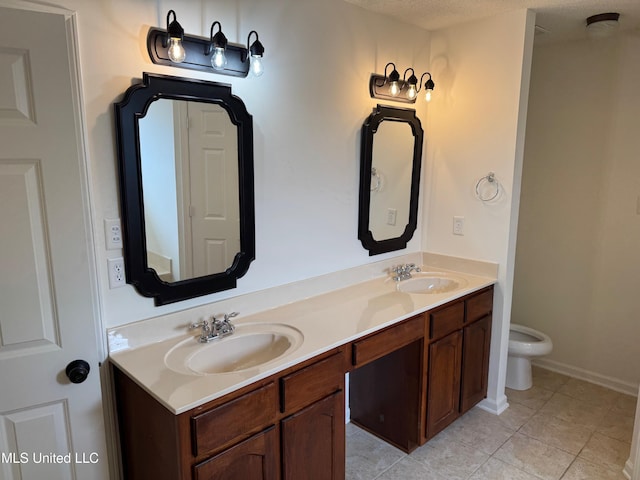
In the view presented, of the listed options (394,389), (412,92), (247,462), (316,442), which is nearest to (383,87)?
(412,92)

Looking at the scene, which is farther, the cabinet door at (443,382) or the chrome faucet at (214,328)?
the cabinet door at (443,382)

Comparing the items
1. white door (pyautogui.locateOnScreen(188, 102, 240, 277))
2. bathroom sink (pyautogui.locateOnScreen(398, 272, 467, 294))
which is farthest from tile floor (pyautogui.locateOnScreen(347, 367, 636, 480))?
white door (pyautogui.locateOnScreen(188, 102, 240, 277))

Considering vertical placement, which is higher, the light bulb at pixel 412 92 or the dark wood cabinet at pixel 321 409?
the light bulb at pixel 412 92

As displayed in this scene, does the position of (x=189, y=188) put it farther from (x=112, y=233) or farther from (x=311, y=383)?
(x=311, y=383)

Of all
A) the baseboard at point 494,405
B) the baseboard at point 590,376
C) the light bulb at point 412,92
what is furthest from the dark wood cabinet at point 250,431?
the baseboard at point 590,376

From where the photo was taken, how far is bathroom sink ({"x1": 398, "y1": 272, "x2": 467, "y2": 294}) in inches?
108

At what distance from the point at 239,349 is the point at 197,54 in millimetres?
1220

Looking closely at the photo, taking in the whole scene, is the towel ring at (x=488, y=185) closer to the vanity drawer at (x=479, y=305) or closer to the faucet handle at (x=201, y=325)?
the vanity drawer at (x=479, y=305)

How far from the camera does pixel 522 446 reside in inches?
98.0

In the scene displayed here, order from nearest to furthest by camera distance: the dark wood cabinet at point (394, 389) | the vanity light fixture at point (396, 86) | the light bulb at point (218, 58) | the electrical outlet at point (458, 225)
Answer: the light bulb at point (218, 58) → the dark wood cabinet at point (394, 389) → the vanity light fixture at point (396, 86) → the electrical outlet at point (458, 225)

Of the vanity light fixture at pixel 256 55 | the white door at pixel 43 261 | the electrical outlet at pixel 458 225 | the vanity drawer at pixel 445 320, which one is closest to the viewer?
the white door at pixel 43 261

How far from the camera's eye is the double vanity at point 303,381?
145 cm

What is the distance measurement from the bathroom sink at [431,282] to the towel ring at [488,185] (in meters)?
0.53

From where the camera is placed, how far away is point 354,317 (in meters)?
2.11
